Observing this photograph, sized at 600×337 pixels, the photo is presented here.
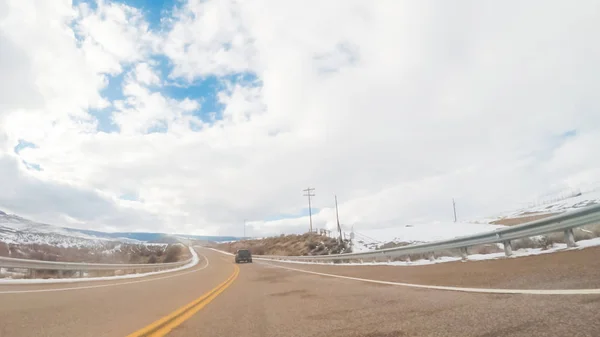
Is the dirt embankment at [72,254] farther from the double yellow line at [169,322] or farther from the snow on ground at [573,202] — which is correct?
the snow on ground at [573,202]

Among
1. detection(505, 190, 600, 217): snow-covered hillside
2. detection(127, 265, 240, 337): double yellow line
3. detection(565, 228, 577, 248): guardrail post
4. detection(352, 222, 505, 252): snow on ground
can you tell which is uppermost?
detection(505, 190, 600, 217): snow-covered hillside

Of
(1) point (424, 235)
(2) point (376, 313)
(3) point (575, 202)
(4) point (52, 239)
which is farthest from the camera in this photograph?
(4) point (52, 239)

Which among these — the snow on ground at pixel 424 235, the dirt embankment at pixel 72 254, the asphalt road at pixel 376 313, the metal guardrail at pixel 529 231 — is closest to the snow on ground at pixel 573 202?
the snow on ground at pixel 424 235

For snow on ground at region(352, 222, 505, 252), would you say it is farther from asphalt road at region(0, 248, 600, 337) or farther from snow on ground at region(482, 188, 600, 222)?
asphalt road at region(0, 248, 600, 337)

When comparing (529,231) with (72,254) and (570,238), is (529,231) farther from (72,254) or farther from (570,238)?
(72,254)

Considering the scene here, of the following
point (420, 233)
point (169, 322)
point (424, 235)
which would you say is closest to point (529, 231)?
point (169, 322)

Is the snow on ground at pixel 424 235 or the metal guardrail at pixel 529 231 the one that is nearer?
the metal guardrail at pixel 529 231

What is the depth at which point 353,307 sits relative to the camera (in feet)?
19.0

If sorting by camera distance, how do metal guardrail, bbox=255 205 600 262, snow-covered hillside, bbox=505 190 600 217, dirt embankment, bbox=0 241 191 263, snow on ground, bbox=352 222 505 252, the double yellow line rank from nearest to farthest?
the double yellow line → metal guardrail, bbox=255 205 600 262 → dirt embankment, bbox=0 241 191 263 → snow on ground, bbox=352 222 505 252 → snow-covered hillside, bbox=505 190 600 217

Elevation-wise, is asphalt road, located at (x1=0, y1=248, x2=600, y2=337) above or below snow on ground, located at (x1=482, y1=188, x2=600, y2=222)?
below

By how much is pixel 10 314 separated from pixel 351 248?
115ft

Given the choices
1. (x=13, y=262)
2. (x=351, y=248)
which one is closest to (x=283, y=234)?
(x=351, y=248)

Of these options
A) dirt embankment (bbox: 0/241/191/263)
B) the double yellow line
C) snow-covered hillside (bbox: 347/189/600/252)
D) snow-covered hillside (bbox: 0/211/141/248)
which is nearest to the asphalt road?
the double yellow line

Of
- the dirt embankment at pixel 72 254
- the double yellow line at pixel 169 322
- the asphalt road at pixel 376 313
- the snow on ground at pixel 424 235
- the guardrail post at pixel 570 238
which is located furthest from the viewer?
the snow on ground at pixel 424 235
